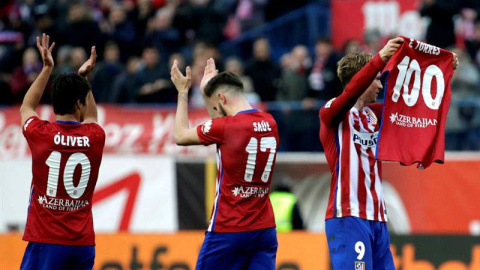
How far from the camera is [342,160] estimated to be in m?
7.68

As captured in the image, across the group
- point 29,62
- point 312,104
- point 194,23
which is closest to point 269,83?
point 312,104

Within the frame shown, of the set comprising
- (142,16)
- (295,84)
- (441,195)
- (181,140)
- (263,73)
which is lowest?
(441,195)

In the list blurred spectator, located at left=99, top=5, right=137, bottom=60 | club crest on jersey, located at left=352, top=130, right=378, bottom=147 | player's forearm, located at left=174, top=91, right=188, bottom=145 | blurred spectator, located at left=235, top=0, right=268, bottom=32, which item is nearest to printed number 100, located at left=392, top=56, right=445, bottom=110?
club crest on jersey, located at left=352, top=130, right=378, bottom=147

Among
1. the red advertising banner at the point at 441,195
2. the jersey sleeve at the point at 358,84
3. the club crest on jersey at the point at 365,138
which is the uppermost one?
the jersey sleeve at the point at 358,84

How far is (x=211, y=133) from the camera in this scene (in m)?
7.72

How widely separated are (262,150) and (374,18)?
11.3m

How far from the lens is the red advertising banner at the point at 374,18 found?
18172mm

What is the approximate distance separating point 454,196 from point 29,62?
27.6 feet

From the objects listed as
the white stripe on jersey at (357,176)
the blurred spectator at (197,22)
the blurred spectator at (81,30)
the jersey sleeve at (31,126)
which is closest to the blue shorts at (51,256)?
the jersey sleeve at (31,126)

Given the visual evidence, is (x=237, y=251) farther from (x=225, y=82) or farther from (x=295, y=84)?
(x=295, y=84)

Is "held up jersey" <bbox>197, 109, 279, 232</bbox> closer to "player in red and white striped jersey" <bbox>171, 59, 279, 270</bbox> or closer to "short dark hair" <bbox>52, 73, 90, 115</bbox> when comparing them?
"player in red and white striped jersey" <bbox>171, 59, 279, 270</bbox>

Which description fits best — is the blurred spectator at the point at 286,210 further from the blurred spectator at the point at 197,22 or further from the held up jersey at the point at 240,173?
the blurred spectator at the point at 197,22

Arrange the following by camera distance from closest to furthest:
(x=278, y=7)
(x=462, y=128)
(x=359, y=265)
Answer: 1. (x=359, y=265)
2. (x=462, y=128)
3. (x=278, y=7)

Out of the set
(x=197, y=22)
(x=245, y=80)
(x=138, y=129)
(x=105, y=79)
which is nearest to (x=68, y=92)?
(x=138, y=129)
